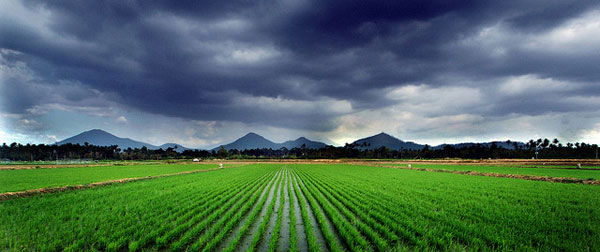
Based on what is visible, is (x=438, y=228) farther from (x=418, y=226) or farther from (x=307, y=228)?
(x=307, y=228)

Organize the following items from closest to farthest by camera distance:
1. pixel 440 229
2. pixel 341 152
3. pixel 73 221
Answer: pixel 440 229 < pixel 73 221 < pixel 341 152

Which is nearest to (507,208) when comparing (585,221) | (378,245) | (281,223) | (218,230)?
(585,221)

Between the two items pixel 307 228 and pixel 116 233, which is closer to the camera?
pixel 116 233

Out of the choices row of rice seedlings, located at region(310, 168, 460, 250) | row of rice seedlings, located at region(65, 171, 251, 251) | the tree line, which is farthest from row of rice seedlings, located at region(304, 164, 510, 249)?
the tree line

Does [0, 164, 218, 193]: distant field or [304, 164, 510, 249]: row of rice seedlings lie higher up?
[304, 164, 510, 249]: row of rice seedlings

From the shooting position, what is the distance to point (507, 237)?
23.2 feet

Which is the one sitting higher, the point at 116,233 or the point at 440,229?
the point at 116,233

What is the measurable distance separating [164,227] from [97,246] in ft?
5.98

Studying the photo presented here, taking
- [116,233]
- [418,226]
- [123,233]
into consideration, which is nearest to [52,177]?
[123,233]

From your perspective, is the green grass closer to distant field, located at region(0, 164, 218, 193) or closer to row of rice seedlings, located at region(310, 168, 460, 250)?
row of rice seedlings, located at region(310, 168, 460, 250)

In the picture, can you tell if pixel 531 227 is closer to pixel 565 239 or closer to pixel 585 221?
pixel 565 239

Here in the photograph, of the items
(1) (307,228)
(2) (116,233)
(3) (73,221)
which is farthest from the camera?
(3) (73,221)

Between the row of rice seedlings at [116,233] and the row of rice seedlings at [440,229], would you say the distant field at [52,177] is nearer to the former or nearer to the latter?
the row of rice seedlings at [116,233]

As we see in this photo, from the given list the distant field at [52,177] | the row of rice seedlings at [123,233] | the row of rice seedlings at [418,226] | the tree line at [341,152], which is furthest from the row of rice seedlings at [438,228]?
the tree line at [341,152]
